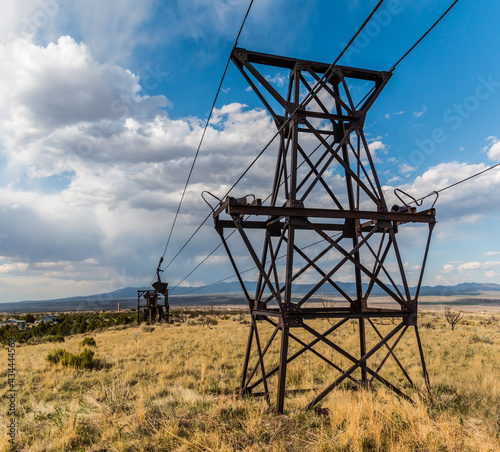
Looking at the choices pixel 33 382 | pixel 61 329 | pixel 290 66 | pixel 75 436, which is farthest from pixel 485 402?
pixel 61 329

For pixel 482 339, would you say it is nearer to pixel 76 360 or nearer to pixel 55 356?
pixel 76 360

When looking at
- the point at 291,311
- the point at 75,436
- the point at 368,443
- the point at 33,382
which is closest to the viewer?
the point at 368,443

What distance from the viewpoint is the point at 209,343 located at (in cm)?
2120

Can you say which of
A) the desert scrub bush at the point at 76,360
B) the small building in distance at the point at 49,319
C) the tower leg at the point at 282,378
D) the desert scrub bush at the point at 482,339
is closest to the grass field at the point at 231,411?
the tower leg at the point at 282,378

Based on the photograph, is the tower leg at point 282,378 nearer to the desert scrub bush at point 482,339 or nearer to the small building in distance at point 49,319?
the desert scrub bush at point 482,339

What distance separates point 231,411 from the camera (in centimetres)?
846

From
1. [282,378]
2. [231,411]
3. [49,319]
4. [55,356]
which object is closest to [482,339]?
[282,378]

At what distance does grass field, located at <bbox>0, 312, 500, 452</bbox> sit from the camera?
6.49 metres

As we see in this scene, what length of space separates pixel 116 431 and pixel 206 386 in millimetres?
4797

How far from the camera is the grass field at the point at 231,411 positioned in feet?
21.3

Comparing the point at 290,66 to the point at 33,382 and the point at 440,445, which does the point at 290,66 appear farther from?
the point at 33,382

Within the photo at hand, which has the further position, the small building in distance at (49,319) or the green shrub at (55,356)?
the small building in distance at (49,319)

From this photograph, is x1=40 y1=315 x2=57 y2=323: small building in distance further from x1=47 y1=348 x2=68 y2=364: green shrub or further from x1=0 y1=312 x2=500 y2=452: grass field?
x1=0 y1=312 x2=500 y2=452: grass field

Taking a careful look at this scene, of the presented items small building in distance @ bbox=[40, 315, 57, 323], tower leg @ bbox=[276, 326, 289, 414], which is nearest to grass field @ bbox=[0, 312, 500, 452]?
tower leg @ bbox=[276, 326, 289, 414]
